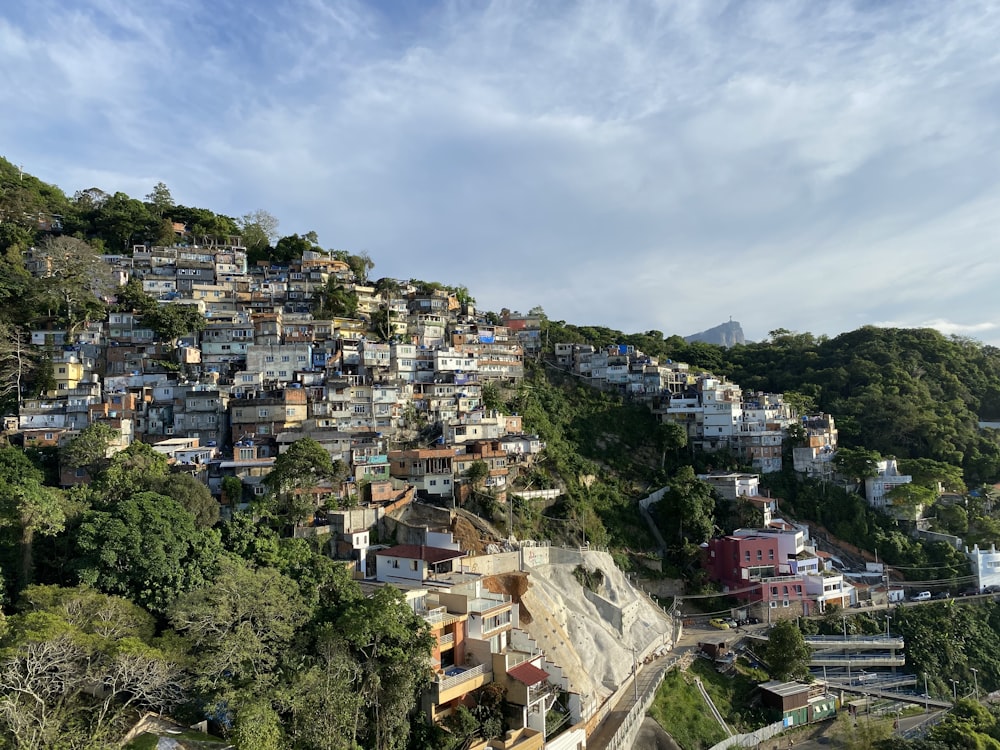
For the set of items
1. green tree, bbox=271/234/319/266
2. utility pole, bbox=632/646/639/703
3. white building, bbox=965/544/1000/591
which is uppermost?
green tree, bbox=271/234/319/266

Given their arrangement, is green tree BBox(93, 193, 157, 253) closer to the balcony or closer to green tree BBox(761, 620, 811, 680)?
the balcony

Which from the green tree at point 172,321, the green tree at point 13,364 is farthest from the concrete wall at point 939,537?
the green tree at point 13,364

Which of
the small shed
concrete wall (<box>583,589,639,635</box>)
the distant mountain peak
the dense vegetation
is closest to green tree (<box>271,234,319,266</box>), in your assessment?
the dense vegetation

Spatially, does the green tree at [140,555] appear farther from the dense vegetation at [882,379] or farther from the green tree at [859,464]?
the dense vegetation at [882,379]

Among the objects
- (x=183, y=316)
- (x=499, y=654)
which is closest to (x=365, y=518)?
(x=499, y=654)

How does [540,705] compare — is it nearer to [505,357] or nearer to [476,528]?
[476,528]

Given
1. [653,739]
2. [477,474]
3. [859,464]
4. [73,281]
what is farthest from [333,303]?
[859,464]

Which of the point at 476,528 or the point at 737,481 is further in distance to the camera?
the point at 737,481
